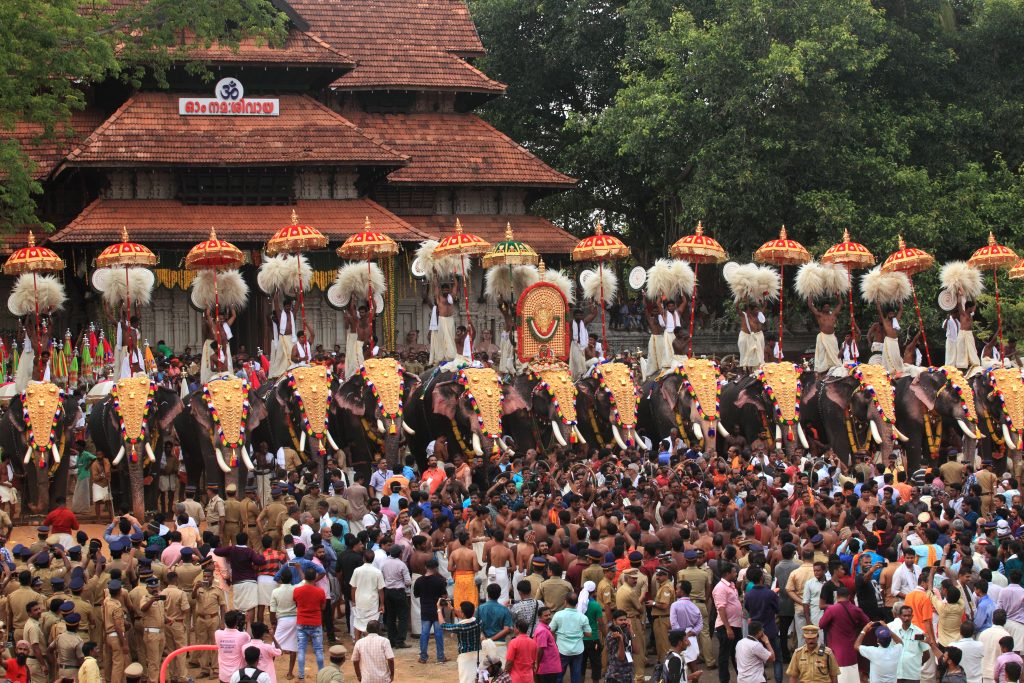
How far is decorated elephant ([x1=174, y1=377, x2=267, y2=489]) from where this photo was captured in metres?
20.7

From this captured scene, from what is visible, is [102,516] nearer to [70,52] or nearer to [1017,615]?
[70,52]

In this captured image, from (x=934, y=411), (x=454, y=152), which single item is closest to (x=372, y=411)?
(x=934, y=411)

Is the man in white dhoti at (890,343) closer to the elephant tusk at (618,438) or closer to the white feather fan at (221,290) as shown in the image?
the elephant tusk at (618,438)

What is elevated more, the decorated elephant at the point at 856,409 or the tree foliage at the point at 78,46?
the tree foliage at the point at 78,46

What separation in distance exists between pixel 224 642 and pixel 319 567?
5.45 feet

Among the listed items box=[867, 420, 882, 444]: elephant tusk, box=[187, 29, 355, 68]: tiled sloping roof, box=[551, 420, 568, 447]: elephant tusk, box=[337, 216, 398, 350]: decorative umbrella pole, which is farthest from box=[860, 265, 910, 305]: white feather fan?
box=[187, 29, 355, 68]: tiled sloping roof

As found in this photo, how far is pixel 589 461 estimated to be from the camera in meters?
20.6

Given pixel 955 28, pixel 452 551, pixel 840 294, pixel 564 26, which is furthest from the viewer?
pixel 564 26

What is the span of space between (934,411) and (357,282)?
7.95 metres

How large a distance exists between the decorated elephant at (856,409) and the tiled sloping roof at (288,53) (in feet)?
43.5

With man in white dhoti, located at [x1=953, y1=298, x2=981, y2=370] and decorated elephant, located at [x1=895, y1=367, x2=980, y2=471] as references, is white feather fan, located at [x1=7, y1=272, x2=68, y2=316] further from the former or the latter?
man in white dhoti, located at [x1=953, y1=298, x2=981, y2=370]

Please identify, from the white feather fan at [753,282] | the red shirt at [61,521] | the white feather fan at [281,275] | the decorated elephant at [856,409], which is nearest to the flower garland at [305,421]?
the white feather fan at [281,275]

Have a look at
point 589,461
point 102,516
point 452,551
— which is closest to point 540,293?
point 589,461

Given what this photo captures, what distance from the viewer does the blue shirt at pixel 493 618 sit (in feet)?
44.7
